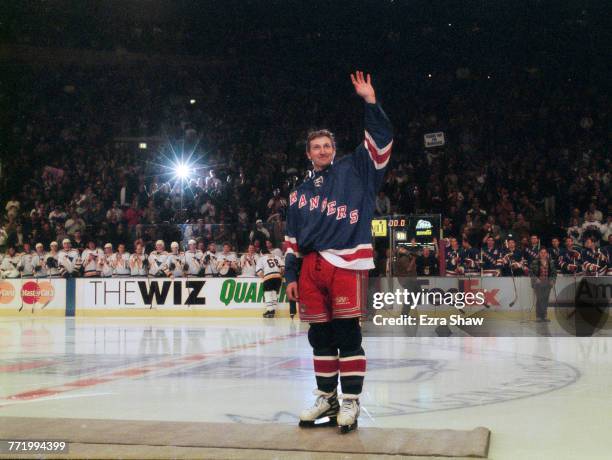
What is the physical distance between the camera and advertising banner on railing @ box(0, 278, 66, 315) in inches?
814

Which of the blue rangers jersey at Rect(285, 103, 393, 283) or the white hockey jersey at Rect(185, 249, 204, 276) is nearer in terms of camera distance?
the blue rangers jersey at Rect(285, 103, 393, 283)

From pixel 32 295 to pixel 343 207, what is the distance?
58.1 feet

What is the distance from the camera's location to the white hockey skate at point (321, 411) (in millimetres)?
4871

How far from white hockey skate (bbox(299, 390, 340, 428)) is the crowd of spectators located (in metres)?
14.1

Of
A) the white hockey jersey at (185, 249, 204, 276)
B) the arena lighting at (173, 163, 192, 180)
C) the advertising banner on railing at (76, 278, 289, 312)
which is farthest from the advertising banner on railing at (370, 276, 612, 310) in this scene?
the arena lighting at (173, 163, 192, 180)

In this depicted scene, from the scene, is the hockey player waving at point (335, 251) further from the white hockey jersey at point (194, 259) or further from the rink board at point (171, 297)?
the white hockey jersey at point (194, 259)

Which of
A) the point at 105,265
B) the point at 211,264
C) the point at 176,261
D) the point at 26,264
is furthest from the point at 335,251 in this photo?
the point at 26,264

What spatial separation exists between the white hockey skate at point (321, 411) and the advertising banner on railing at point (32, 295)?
55.7 feet

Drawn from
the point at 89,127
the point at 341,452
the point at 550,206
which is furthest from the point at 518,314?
the point at 89,127

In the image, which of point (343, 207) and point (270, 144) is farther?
point (270, 144)

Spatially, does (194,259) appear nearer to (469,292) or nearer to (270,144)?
(469,292)

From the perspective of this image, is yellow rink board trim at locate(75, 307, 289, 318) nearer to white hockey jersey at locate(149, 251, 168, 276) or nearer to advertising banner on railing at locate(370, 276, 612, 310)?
white hockey jersey at locate(149, 251, 168, 276)

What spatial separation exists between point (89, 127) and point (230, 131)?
18.4 feet

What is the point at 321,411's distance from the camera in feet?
16.1
